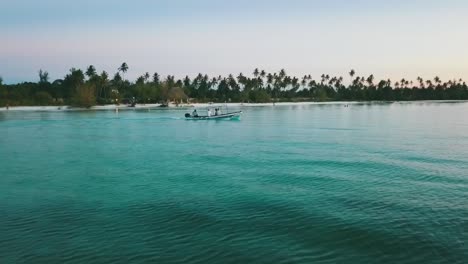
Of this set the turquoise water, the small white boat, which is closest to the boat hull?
the small white boat

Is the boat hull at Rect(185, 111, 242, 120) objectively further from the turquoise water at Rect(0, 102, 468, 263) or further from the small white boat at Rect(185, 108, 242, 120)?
the turquoise water at Rect(0, 102, 468, 263)

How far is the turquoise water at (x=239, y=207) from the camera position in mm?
12711

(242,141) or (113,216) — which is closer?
(113,216)

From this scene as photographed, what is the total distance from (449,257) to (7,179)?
21.7 m

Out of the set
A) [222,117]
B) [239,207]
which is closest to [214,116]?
[222,117]

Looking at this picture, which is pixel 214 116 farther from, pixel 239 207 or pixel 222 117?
pixel 239 207

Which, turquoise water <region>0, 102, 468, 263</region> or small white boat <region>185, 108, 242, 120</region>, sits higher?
small white boat <region>185, 108, 242, 120</region>

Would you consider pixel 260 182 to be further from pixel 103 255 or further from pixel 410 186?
pixel 103 255

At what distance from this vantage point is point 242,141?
4422 cm

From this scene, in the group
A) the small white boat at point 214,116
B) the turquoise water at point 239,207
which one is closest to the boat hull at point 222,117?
the small white boat at point 214,116

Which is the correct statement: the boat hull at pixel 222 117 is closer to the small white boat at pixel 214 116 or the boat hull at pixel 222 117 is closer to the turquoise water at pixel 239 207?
the small white boat at pixel 214 116

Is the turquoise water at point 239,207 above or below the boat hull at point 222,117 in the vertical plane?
below

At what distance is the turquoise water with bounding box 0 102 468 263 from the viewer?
41.7 feet

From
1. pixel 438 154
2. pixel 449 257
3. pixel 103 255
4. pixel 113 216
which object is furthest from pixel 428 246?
pixel 438 154
